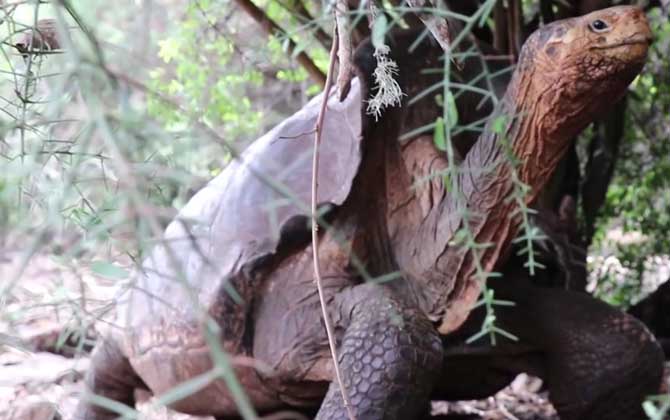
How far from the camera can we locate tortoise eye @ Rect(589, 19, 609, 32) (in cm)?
239

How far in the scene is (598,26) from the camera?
2.40m

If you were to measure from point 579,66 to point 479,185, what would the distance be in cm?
43

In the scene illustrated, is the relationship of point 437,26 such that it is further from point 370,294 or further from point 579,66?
point 370,294

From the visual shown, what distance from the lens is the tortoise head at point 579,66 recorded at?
2.36 meters

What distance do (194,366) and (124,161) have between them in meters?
2.59

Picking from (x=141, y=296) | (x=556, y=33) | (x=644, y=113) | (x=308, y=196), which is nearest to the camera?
(x=556, y=33)

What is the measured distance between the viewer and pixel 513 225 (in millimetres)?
2756

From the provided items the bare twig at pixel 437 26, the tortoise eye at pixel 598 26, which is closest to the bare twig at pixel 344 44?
the bare twig at pixel 437 26

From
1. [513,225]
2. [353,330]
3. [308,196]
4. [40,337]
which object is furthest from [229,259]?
[40,337]

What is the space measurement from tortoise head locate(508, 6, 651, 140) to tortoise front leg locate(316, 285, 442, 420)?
24.2 inches

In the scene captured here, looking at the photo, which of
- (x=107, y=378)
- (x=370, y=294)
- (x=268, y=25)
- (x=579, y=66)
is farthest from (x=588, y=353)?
(x=107, y=378)

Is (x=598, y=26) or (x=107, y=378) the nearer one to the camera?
(x=598, y=26)

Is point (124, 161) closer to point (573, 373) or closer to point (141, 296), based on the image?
point (573, 373)

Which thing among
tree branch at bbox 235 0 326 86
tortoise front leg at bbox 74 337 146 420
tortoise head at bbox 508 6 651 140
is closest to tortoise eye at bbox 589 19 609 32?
tortoise head at bbox 508 6 651 140
